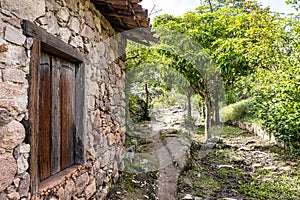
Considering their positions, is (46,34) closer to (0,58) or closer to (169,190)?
(0,58)

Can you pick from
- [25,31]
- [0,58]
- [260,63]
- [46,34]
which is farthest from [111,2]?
[260,63]

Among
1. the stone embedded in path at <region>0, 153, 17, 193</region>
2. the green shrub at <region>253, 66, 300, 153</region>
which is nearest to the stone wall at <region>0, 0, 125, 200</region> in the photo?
the stone embedded in path at <region>0, 153, 17, 193</region>

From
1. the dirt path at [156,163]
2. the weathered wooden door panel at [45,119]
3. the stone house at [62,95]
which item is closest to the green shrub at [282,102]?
the dirt path at [156,163]

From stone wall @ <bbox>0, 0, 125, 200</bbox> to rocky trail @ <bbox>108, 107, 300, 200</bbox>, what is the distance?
0.51 m

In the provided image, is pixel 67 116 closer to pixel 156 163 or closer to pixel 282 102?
pixel 156 163

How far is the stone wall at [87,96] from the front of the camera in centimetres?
153

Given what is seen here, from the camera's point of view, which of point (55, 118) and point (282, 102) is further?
point (282, 102)

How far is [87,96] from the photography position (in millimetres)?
2758

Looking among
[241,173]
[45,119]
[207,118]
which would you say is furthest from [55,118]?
[207,118]

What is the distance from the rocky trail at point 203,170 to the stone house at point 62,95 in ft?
1.77

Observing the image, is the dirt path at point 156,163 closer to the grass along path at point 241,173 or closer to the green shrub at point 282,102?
the grass along path at point 241,173

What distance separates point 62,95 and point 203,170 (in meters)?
3.81

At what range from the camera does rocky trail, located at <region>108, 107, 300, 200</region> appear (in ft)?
12.9

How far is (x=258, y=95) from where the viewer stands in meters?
6.17
